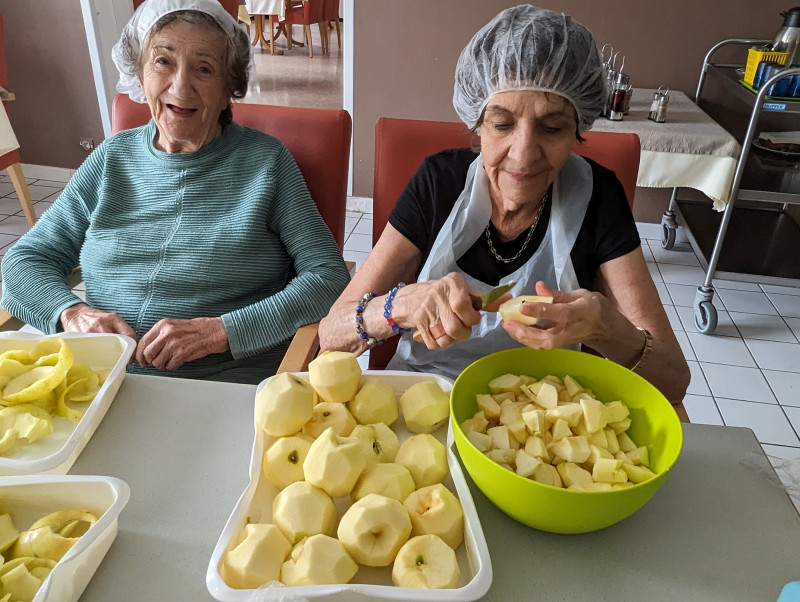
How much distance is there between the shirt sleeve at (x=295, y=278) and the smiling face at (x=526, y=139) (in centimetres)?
A: 48

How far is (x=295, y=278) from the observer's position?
139cm

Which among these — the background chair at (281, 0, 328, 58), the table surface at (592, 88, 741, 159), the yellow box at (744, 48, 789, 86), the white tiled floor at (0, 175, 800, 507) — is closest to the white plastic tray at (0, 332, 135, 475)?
the white tiled floor at (0, 175, 800, 507)

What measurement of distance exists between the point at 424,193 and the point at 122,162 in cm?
79

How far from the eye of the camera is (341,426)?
2.59ft

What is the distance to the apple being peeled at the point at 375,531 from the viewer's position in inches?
25.2

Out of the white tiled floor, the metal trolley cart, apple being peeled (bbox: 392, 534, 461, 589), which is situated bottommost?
the white tiled floor

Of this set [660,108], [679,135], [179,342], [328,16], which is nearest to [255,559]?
[179,342]

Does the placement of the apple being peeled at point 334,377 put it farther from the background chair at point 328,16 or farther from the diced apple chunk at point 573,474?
the background chair at point 328,16

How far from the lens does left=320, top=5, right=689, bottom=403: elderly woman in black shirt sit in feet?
3.24

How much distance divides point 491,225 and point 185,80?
79cm

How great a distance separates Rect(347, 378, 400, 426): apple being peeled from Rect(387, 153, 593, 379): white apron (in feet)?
1.20

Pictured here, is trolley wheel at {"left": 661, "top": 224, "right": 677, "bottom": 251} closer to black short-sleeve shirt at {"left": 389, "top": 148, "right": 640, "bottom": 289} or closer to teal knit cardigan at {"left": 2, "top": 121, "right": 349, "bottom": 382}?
black short-sleeve shirt at {"left": 389, "top": 148, "right": 640, "bottom": 289}

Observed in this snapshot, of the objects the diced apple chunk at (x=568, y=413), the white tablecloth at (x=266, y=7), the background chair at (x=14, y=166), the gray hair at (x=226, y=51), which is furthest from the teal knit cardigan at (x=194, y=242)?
the white tablecloth at (x=266, y=7)

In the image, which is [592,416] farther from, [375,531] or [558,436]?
[375,531]
